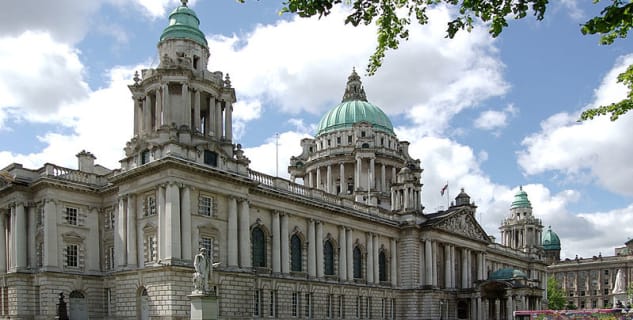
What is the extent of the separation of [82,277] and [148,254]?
6613 mm

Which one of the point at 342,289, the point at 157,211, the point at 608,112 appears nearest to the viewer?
the point at 608,112

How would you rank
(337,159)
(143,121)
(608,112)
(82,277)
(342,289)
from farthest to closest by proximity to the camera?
(337,159), (342,289), (143,121), (82,277), (608,112)

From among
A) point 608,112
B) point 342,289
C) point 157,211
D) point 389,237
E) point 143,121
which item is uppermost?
point 143,121

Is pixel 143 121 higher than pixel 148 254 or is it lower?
higher

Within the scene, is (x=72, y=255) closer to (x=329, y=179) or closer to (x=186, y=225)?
(x=186, y=225)

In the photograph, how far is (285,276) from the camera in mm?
52062

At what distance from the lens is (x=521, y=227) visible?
4466 inches

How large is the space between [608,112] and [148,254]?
34827 millimetres

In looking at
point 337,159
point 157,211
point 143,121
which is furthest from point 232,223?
point 337,159

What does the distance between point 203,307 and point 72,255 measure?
66.9 feet

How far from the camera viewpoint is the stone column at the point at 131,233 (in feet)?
146

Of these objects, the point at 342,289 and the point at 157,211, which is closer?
the point at 157,211

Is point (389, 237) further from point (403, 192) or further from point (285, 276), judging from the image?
point (285, 276)

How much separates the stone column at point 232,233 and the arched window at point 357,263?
19.3m
